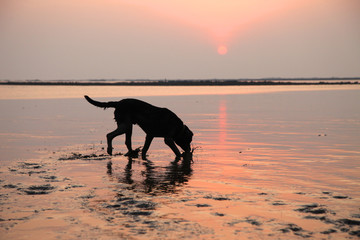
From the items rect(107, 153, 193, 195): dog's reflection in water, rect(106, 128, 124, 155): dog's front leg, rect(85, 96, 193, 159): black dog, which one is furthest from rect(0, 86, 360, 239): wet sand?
rect(85, 96, 193, 159): black dog

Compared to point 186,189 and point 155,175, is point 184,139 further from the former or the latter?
point 186,189

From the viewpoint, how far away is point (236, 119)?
2919 centimetres

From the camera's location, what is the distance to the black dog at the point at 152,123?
15555 mm

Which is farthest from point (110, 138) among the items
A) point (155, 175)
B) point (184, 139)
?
point (155, 175)

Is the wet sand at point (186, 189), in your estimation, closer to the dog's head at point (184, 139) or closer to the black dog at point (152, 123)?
the dog's head at point (184, 139)

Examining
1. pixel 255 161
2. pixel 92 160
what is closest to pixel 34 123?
pixel 92 160

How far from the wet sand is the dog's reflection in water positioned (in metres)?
0.02

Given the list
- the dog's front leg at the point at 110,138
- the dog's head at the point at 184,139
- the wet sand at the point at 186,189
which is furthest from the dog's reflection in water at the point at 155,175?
the dog's front leg at the point at 110,138

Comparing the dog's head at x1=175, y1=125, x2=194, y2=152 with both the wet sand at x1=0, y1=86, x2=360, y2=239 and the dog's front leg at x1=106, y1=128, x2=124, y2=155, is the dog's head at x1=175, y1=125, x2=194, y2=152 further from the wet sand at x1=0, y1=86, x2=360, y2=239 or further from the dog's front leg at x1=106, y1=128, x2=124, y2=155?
the dog's front leg at x1=106, y1=128, x2=124, y2=155

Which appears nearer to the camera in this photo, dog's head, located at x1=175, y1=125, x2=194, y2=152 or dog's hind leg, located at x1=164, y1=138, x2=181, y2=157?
dog's hind leg, located at x1=164, y1=138, x2=181, y2=157

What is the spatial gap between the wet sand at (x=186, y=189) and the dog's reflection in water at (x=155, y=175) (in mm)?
24

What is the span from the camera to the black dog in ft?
51.0

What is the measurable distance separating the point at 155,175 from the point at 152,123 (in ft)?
11.0

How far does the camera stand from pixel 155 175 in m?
12.5
